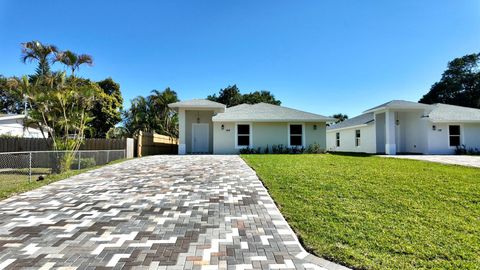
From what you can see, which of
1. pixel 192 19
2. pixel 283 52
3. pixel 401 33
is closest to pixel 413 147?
pixel 401 33

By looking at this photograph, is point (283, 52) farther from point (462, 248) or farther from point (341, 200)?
point (462, 248)

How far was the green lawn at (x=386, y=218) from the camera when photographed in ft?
10.7

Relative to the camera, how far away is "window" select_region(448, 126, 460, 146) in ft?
62.1

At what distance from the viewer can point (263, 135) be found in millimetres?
18578

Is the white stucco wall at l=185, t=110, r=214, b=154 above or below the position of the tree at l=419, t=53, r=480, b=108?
below

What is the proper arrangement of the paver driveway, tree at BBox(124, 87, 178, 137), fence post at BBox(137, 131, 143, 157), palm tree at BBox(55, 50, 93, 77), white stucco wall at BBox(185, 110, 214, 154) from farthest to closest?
1. tree at BBox(124, 87, 178, 137)
2. white stucco wall at BBox(185, 110, 214, 154)
3. fence post at BBox(137, 131, 143, 157)
4. palm tree at BBox(55, 50, 93, 77)
5. the paver driveway

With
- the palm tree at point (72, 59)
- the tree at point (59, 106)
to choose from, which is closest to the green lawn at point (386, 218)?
the tree at point (59, 106)

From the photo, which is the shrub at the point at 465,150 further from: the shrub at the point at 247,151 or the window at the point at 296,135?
the shrub at the point at 247,151

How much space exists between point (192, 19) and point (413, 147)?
17992 millimetres

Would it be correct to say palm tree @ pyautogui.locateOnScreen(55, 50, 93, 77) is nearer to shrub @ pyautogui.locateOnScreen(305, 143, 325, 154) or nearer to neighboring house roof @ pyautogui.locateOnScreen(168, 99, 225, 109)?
neighboring house roof @ pyautogui.locateOnScreen(168, 99, 225, 109)

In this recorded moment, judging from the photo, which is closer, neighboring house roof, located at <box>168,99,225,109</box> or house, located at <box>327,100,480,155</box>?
neighboring house roof, located at <box>168,99,225,109</box>

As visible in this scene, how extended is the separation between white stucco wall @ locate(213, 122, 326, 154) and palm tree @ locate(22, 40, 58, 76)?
33.1ft

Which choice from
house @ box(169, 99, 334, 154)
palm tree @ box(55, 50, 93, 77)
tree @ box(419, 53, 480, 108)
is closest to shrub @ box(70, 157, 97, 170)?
palm tree @ box(55, 50, 93, 77)

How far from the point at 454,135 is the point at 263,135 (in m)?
13.4
